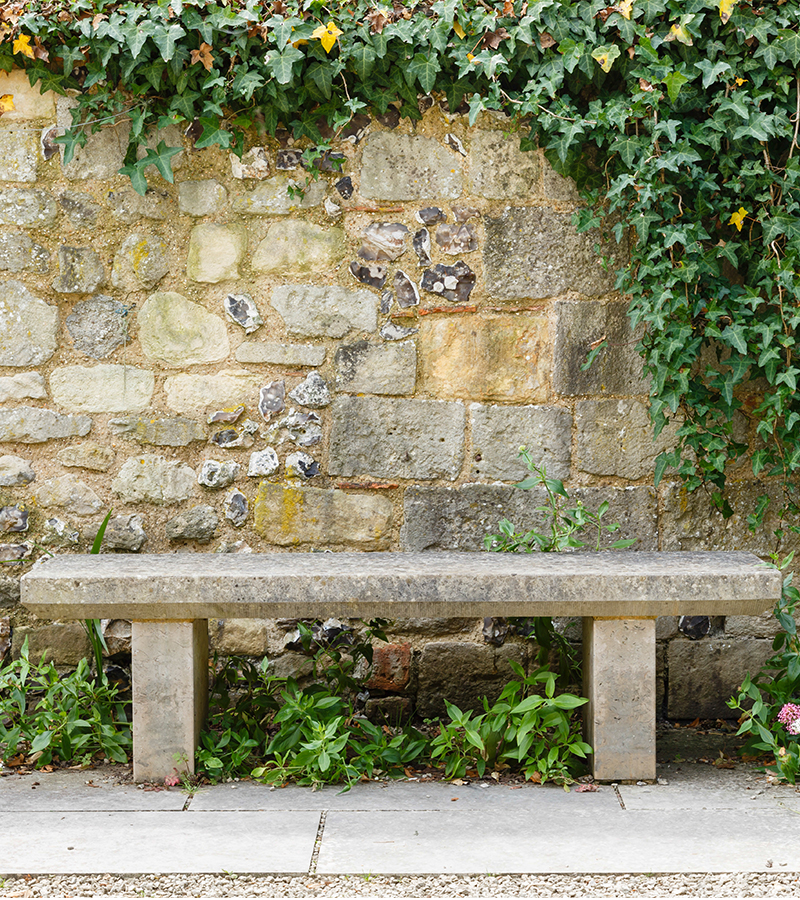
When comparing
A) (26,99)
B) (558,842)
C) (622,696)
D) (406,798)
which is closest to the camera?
(558,842)

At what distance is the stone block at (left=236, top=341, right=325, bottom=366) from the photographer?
2.99 metres

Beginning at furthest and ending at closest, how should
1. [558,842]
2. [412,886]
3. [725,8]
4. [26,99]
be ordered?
[26,99]
[725,8]
[558,842]
[412,886]

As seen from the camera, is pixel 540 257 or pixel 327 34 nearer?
pixel 327 34

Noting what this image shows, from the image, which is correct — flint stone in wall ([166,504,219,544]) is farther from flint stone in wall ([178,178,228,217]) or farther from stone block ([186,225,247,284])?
flint stone in wall ([178,178,228,217])

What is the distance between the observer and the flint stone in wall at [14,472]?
300cm

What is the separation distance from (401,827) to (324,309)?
1604mm

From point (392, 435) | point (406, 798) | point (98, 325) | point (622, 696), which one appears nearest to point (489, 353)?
point (392, 435)

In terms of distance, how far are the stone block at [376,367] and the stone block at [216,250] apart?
46 cm

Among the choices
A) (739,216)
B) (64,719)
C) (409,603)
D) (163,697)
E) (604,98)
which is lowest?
(64,719)

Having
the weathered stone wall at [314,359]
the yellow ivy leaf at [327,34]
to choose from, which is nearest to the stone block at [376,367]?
the weathered stone wall at [314,359]

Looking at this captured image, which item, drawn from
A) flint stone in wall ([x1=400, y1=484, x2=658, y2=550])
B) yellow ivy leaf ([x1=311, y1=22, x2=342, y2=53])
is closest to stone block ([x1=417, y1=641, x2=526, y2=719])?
flint stone in wall ([x1=400, y1=484, x2=658, y2=550])

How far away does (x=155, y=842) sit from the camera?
210cm

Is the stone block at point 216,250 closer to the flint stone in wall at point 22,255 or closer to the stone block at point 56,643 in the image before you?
the flint stone in wall at point 22,255

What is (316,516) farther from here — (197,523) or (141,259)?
(141,259)
